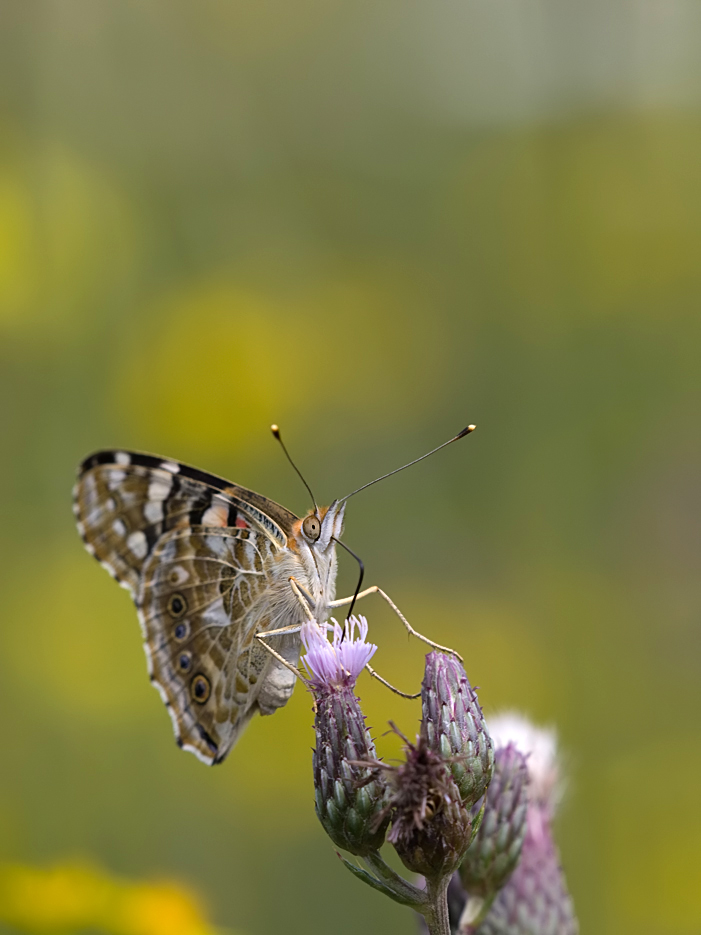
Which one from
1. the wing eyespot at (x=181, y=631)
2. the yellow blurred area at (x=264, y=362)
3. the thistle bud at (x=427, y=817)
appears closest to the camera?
the thistle bud at (x=427, y=817)

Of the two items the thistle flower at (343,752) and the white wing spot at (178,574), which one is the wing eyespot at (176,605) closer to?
the white wing spot at (178,574)

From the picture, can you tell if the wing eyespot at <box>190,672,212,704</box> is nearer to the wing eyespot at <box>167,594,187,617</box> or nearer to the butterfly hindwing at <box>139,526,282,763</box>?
the butterfly hindwing at <box>139,526,282,763</box>

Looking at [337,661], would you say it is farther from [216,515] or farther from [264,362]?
[264,362]

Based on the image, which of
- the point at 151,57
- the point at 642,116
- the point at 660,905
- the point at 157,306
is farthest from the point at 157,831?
the point at 642,116

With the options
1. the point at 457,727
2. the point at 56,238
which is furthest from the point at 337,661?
the point at 56,238

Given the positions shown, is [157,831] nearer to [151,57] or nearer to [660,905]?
[660,905]

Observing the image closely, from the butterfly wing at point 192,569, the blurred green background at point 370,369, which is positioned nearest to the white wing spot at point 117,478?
the butterfly wing at point 192,569

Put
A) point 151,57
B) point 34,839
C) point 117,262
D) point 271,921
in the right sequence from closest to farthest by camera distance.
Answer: point 34,839 → point 271,921 → point 117,262 → point 151,57
